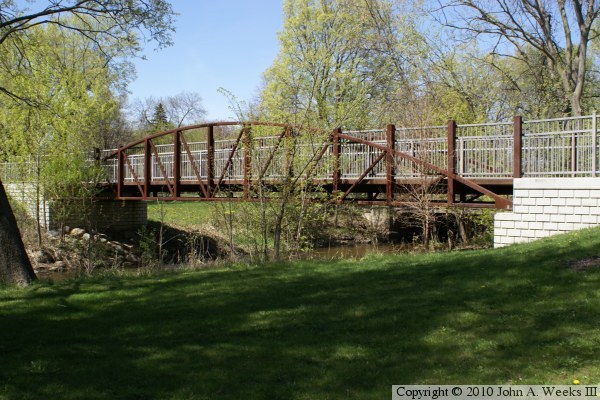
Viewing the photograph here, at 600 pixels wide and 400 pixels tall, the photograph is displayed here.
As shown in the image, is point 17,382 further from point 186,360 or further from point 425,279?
point 425,279

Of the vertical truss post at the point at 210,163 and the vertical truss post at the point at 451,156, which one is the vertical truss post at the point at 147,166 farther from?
the vertical truss post at the point at 451,156

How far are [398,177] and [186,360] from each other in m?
13.6

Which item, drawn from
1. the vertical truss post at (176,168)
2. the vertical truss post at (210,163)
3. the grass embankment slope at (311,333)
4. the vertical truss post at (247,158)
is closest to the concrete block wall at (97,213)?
the vertical truss post at (176,168)

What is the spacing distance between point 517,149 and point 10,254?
39.1 ft

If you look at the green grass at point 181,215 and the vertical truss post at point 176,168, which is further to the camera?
the green grass at point 181,215

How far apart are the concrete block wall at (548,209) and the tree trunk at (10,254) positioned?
1081 cm

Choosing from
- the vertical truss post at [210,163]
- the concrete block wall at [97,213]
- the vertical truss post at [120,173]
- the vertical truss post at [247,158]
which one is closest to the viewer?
the vertical truss post at [247,158]

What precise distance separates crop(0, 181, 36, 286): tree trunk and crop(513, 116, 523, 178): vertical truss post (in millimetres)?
11570

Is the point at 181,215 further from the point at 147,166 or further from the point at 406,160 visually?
the point at 406,160

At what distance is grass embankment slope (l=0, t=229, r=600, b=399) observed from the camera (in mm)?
5312

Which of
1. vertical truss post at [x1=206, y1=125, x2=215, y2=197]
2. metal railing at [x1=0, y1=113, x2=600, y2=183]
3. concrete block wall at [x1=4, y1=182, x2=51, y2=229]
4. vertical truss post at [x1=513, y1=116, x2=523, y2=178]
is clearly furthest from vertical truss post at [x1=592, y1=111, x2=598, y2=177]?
concrete block wall at [x1=4, y1=182, x2=51, y2=229]

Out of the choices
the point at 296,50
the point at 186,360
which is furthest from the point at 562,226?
the point at 296,50

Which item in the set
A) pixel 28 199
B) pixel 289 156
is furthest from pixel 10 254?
pixel 28 199

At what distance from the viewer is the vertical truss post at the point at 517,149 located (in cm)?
1516
